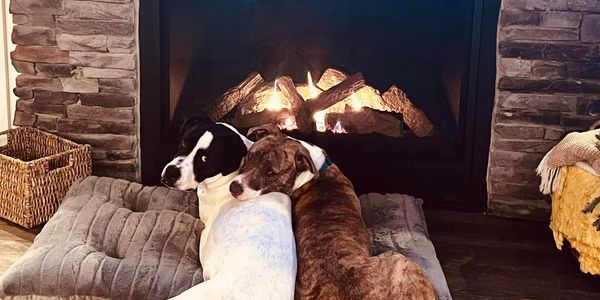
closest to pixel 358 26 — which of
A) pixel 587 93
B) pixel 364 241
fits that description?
pixel 587 93

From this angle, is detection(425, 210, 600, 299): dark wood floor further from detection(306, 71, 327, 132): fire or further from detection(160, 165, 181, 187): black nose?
detection(160, 165, 181, 187): black nose

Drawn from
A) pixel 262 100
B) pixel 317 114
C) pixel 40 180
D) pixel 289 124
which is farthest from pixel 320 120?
pixel 40 180

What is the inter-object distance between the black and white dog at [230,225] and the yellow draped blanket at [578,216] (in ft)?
3.21

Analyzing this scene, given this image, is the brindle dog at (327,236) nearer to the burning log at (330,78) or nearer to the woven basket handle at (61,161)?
the burning log at (330,78)

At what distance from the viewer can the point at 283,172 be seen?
2.51 m

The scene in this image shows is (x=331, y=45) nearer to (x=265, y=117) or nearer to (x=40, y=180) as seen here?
(x=265, y=117)

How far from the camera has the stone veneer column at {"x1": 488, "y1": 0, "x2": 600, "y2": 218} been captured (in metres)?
3.01

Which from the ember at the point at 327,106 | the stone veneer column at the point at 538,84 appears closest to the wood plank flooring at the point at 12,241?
the ember at the point at 327,106

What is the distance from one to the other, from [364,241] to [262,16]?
1.23 metres

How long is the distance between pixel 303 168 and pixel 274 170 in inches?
3.9

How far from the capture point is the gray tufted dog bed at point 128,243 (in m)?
2.32

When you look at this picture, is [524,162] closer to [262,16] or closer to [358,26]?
[358,26]

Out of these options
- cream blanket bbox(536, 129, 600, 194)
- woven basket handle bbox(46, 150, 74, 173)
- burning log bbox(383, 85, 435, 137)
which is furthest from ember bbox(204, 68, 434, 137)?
woven basket handle bbox(46, 150, 74, 173)

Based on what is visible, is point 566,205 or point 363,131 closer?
point 566,205
